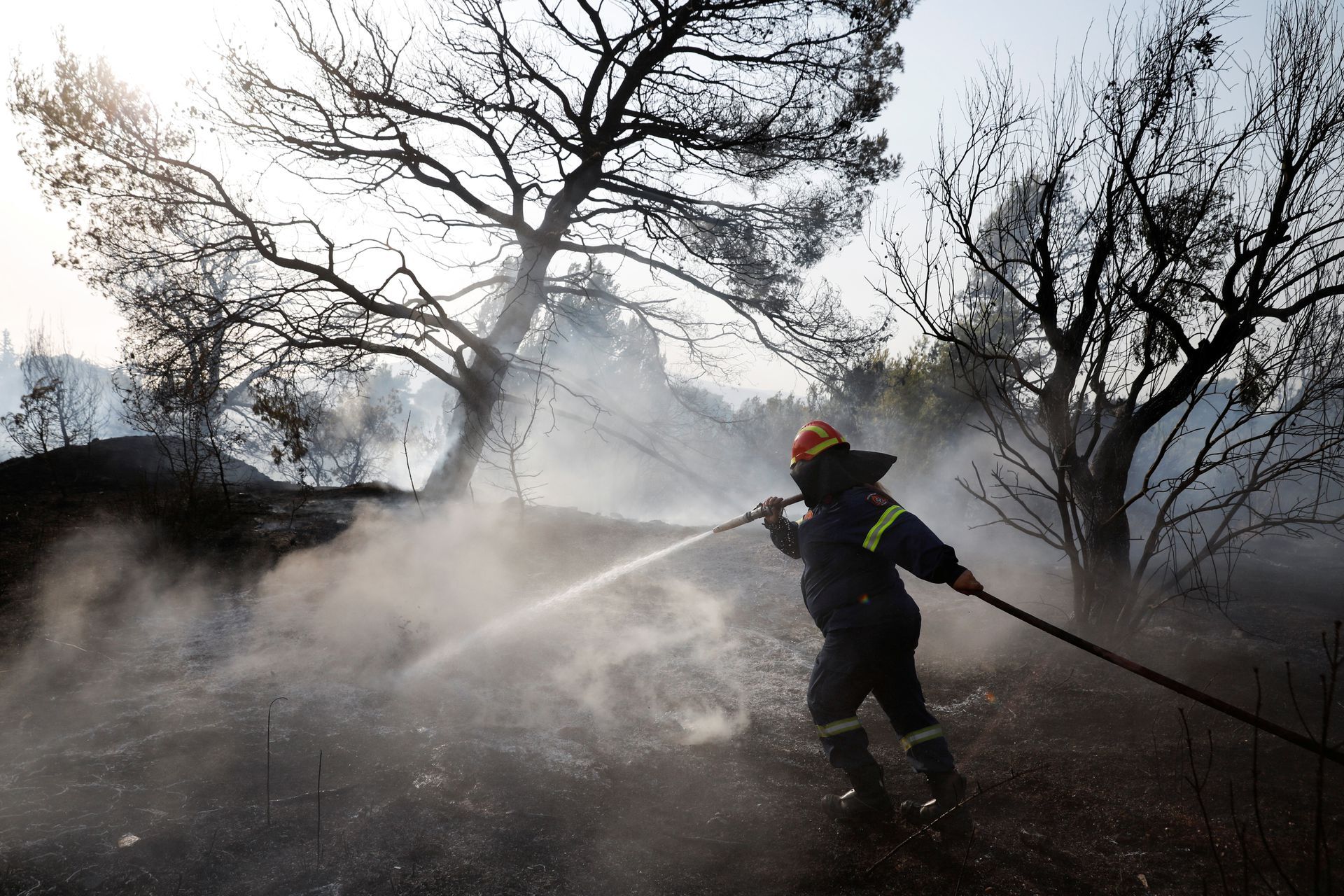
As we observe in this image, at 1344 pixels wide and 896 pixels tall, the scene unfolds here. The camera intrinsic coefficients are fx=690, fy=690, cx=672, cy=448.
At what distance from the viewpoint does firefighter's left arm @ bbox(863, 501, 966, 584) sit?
3078 mm

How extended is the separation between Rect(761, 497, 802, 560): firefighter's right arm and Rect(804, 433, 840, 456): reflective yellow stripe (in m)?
0.47

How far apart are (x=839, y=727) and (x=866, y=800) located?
1.16ft

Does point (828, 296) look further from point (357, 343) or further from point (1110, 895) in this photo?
point (1110, 895)

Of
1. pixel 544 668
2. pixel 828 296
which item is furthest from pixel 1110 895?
pixel 828 296

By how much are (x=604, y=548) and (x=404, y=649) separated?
3584 mm

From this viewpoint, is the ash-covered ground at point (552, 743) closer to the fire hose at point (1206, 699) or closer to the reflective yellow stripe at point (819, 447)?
the fire hose at point (1206, 699)

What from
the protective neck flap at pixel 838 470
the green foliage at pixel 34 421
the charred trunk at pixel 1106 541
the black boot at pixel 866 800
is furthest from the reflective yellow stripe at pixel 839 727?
the green foliage at pixel 34 421

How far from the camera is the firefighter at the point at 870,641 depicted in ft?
10.5

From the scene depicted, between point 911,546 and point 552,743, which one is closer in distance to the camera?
point 911,546

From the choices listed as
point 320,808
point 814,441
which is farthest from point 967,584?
point 320,808

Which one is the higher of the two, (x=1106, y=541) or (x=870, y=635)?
(x=1106, y=541)

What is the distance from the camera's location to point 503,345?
11.6 metres

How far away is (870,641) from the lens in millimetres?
3301

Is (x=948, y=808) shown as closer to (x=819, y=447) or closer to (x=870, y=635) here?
(x=870, y=635)
